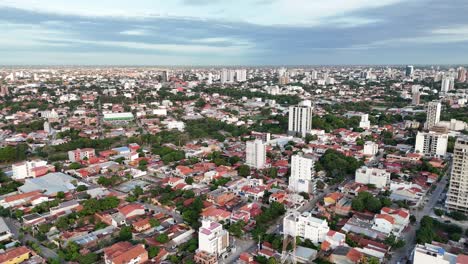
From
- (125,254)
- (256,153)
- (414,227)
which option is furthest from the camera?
(256,153)

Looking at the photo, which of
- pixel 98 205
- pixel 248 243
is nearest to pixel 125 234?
pixel 98 205

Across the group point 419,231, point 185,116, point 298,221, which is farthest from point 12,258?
point 185,116

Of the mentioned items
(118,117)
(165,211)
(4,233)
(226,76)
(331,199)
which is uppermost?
(226,76)

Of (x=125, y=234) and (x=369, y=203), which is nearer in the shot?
(x=125, y=234)

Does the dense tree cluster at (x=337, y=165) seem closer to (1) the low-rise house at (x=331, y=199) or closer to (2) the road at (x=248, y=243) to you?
(1) the low-rise house at (x=331, y=199)

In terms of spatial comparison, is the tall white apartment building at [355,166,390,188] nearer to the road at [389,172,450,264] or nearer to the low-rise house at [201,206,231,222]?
the road at [389,172,450,264]

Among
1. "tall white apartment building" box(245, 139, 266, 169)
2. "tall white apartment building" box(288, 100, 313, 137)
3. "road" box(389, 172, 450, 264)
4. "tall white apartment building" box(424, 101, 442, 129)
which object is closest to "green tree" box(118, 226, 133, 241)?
"road" box(389, 172, 450, 264)

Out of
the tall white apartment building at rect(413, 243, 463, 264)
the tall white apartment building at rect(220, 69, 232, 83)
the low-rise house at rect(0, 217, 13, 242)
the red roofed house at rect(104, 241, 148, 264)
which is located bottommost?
the low-rise house at rect(0, 217, 13, 242)

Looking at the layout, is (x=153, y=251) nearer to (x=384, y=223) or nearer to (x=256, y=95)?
(x=384, y=223)
